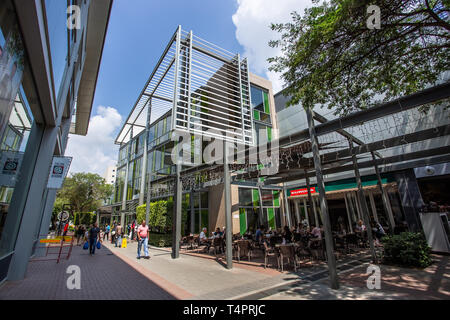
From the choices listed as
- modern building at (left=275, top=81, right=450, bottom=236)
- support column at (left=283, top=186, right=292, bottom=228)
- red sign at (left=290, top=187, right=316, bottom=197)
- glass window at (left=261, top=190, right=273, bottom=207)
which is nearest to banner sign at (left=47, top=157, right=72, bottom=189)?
modern building at (left=275, top=81, right=450, bottom=236)

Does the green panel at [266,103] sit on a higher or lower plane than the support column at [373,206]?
higher

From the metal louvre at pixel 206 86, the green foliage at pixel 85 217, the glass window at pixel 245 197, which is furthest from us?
the green foliage at pixel 85 217

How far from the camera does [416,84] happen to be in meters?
5.89

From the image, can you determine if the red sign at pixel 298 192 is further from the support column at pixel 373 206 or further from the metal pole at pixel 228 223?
the metal pole at pixel 228 223

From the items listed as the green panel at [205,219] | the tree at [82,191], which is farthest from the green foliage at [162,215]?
the tree at [82,191]

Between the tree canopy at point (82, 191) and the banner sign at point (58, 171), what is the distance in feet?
109

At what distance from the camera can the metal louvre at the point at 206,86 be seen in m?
7.70

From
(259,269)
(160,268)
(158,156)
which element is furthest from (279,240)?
(158,156)

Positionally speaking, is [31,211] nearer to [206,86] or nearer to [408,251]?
[206,86]

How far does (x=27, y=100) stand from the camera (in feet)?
13.9

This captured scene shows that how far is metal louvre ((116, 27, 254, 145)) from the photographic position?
770 cm
